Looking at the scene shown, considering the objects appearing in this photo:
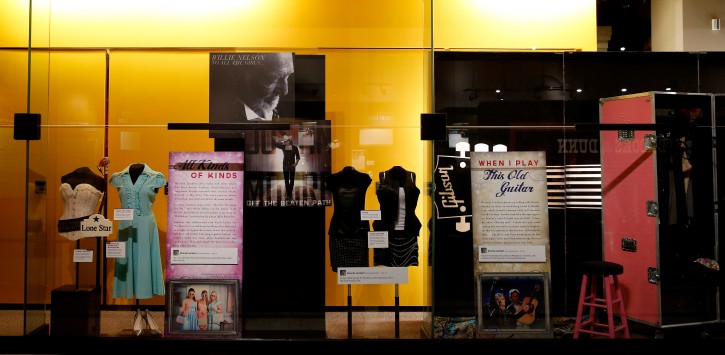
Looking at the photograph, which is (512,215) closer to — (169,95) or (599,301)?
(599,301)

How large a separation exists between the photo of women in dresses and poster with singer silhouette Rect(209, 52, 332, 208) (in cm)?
56

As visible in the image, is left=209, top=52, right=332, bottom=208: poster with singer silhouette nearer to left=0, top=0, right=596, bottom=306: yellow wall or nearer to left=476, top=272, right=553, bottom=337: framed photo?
left=0, top=0, right=596, bottom=306: yellow wall

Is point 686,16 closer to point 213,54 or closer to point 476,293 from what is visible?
point 476,293

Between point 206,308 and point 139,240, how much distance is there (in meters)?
0.63

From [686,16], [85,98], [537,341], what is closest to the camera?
[537,341]

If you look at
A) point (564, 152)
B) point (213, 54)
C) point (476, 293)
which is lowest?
point (476, 293)

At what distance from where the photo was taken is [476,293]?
12.1 feet

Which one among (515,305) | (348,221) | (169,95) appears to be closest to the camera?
(515,305)

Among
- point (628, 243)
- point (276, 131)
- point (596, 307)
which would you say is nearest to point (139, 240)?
point (276, 131)

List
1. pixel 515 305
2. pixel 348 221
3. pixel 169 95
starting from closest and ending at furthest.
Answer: pixel 515 305 → pixel 348 221 → pixel 169 95

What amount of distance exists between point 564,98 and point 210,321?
274 centimetres

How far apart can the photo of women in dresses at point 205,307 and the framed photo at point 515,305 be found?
5.12 feet

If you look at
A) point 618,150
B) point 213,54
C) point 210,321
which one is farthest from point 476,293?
point 213,54

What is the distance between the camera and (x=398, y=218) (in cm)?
379
